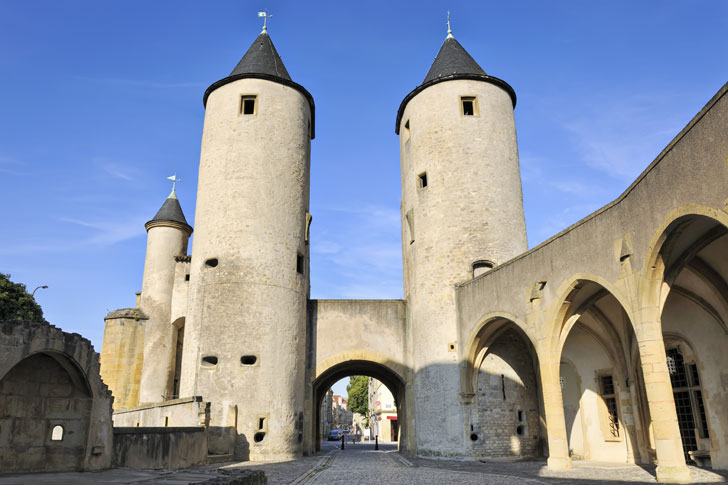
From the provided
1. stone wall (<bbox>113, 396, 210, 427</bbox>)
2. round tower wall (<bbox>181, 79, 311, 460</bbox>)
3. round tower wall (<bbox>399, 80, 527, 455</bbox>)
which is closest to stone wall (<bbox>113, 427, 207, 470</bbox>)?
stone wall (<bbox>113, 396, 210, 427</bbox>)

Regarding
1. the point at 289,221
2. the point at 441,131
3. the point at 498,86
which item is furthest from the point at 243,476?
the point at 498,86

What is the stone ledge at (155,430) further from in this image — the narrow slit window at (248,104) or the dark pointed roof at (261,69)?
the dark pointed roof at (261,69)

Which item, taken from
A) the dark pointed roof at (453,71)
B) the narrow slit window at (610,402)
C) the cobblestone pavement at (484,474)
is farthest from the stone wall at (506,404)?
the dark pointed roof at (453,71)

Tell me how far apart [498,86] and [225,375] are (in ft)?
44.8

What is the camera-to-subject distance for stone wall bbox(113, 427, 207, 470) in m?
9.98

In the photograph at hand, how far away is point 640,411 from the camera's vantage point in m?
13.8

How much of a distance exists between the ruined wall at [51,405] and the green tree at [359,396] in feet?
181

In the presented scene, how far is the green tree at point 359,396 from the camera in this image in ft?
202

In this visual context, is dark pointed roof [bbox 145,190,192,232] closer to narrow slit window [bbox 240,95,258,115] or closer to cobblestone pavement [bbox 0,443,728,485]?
narrow slit window [bbox 240,95,258,115]

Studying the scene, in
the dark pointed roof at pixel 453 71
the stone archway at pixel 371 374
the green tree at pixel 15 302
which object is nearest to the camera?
the stone archway at pixel 371 374

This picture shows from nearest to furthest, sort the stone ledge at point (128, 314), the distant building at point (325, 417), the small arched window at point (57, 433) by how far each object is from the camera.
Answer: the small arched window at point (57, 433), the stone ledge at point (128, 314), the distant building at point (325, 417)

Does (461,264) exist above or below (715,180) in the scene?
above

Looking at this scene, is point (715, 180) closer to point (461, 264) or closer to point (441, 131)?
point (461, 264)

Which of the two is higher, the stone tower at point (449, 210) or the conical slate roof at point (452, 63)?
the conical slate roof at point (452, 63)
